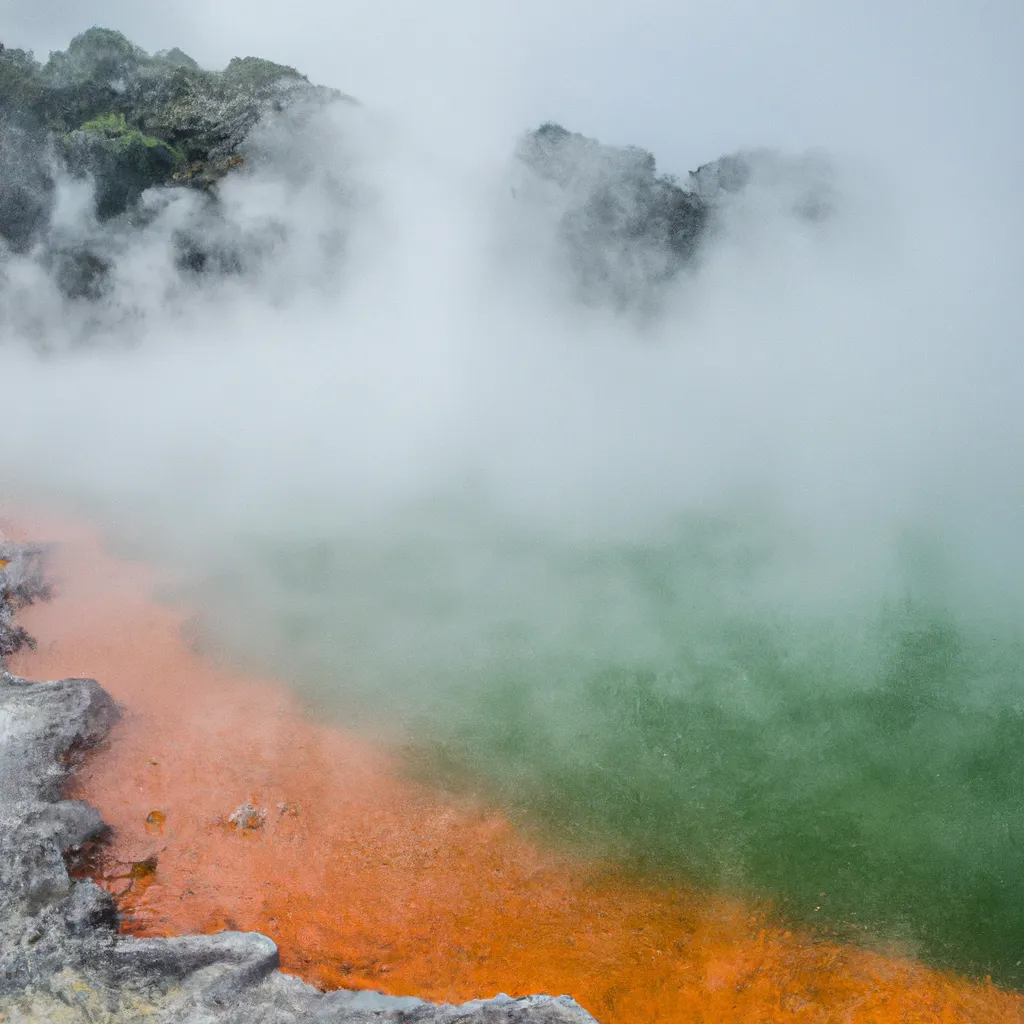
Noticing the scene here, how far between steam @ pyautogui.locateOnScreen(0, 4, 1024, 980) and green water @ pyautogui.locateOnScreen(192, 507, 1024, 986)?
34 mm

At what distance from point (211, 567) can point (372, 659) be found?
2.42 m

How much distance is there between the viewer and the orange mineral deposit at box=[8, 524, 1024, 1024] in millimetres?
4777

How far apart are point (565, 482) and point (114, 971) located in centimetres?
746

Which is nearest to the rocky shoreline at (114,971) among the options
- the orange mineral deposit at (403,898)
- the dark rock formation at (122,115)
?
the orange mineral deposit at (403,898)

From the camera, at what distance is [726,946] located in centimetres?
502

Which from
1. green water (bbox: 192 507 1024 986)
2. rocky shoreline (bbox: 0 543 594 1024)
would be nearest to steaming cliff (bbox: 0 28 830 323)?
green water (bbox: 192 507 1024 986)

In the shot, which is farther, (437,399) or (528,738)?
(437,399)

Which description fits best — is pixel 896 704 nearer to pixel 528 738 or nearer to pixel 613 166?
pixel 528 738

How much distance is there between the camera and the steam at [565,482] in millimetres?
6398

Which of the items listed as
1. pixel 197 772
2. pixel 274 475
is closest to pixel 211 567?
pixel 274 475

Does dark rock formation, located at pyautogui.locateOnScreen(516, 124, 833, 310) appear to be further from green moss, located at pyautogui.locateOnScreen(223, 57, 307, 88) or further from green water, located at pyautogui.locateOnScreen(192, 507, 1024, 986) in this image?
green water, located at pyautogui.locateOnScreen(192, 507, 1024, 986)

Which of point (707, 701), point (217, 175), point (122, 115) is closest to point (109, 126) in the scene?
point (122, 115)

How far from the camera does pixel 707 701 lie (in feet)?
22.7

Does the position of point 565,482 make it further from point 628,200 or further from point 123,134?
point 123,134
